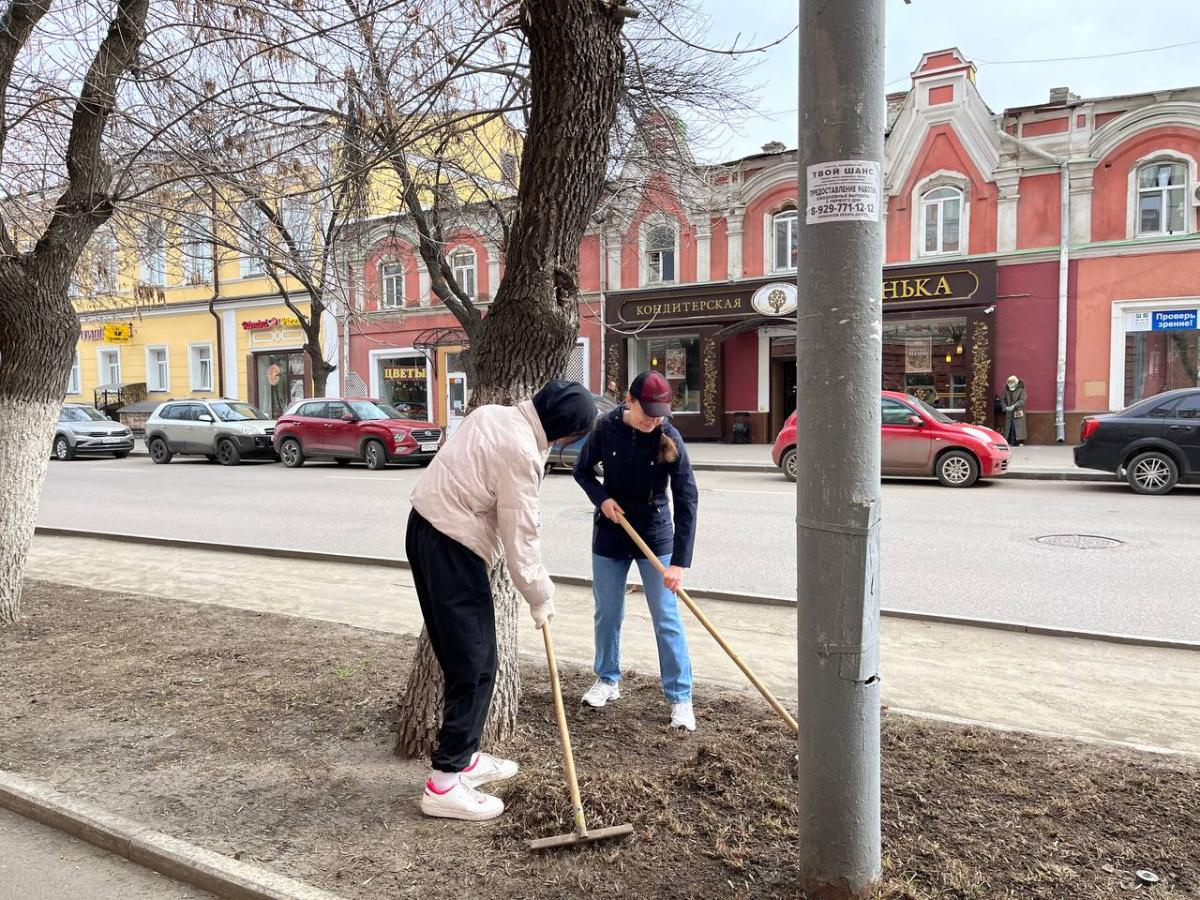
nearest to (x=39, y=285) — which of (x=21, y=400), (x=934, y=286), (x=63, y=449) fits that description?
(x=21, y=400)

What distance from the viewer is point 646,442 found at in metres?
4.35

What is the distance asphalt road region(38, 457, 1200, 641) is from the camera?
268 inches

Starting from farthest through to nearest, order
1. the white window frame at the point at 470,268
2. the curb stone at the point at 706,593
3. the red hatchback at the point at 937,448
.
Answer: the white window frame at the point at 470,268
the red hatchback at the point at 937,448
the curb stone at the point at 706,593

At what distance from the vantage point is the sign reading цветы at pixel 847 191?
8.21ft

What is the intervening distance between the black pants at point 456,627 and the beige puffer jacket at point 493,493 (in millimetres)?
72

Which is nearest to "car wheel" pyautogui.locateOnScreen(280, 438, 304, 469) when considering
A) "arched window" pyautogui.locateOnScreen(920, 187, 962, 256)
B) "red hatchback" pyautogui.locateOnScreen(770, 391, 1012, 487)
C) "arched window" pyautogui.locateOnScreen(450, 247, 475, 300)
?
"arched window" pyautogui.locateOnScreen(450, 247, 475, 300)

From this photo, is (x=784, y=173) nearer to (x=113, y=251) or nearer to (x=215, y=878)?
(x=113, y=251)

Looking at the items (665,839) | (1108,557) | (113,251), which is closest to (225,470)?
(113,251)

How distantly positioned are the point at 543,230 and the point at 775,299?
19.5 metres

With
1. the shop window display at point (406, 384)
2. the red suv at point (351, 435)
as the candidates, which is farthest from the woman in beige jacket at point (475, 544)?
the shop window display at point (406, 384)

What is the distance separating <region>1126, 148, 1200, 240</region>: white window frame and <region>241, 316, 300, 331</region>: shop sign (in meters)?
24.4

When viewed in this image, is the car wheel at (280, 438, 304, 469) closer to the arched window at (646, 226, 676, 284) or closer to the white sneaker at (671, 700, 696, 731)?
the arched window at (646, 226, 676, 284)

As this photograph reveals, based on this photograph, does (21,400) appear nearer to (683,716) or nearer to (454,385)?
(683,716)

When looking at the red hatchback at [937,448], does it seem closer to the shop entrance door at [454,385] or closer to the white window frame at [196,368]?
the shop entrance door at [454,385]
